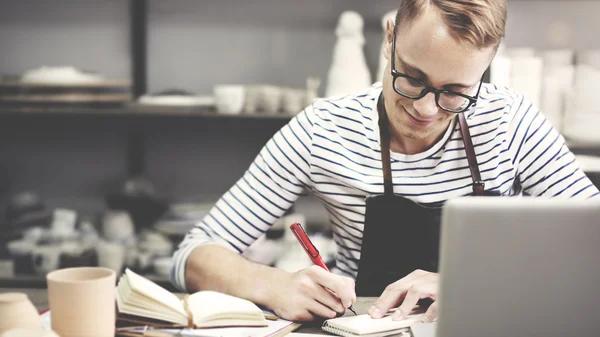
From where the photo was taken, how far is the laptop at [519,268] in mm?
741

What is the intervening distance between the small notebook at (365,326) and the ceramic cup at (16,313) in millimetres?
452

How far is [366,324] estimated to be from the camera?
42.1 inches

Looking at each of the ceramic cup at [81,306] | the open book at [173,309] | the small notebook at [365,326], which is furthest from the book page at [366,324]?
the ceramic cup at [81,306]

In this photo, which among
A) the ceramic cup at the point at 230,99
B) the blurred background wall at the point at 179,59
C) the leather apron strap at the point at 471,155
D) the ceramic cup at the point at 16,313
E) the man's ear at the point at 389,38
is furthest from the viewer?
the blurred background wall at the point at 179,59

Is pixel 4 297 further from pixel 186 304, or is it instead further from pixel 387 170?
pixel 387 170

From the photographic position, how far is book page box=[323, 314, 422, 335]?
3.44ft

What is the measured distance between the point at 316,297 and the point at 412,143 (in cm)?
51

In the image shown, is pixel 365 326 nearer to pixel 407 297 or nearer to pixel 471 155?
pixel 407 297

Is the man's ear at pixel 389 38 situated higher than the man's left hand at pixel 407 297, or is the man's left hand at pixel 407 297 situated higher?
the man's ear at pixel 389 38

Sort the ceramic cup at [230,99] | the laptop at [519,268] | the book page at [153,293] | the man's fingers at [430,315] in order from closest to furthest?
the laptop at [519,268]
the book page at [153,293]
the man's fingers at [430,315]
the ceramic cup at [230,99]

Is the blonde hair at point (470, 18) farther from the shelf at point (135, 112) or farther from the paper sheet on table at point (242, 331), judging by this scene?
the shelf at point (135, 112)

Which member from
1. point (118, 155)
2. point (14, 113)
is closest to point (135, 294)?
point (14, 113)

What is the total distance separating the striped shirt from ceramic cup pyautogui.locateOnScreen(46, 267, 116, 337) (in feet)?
1.67

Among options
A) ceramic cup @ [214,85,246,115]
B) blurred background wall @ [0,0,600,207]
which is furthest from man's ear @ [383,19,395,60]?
blurred background wall @ [0,0,600,207]
